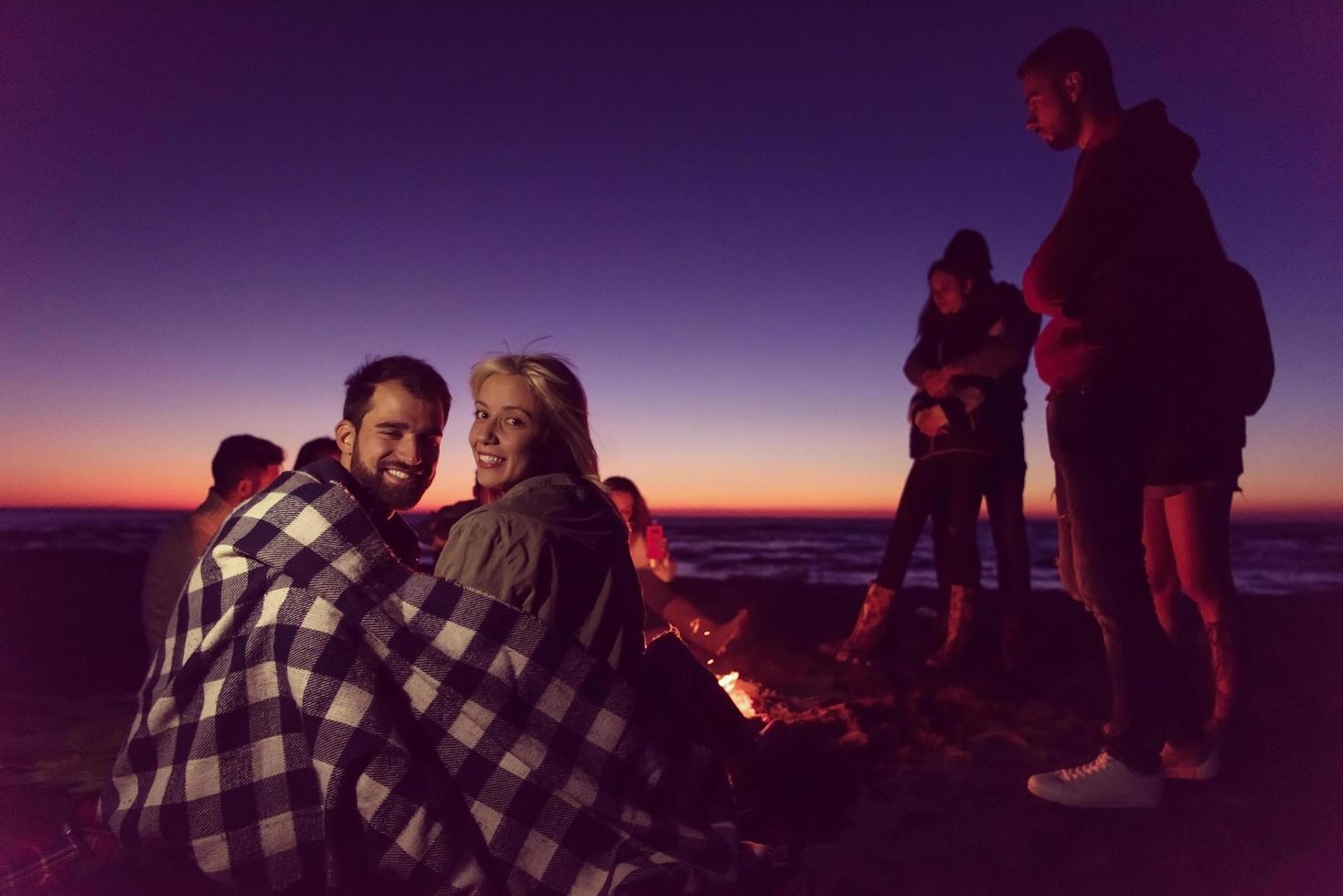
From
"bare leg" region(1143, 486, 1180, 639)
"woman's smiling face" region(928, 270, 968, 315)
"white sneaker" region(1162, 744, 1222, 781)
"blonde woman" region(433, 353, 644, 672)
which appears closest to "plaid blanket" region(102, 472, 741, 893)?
"blonde woman" region(433, 353, 644, 672)

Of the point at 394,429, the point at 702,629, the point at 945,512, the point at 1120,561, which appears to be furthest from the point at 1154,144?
the point at 702,629

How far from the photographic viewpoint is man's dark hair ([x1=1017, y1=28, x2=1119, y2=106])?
2.76 meters

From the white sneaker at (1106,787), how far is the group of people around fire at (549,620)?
0.01m

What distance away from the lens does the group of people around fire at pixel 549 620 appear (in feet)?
6.39

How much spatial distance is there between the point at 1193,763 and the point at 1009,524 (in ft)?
7.38

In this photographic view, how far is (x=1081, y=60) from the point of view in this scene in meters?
2.76

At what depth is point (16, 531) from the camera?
30.2 m

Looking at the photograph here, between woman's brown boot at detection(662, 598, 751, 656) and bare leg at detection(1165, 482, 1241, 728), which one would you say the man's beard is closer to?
woman's brown boot at detection(662, 598, 751, 656)

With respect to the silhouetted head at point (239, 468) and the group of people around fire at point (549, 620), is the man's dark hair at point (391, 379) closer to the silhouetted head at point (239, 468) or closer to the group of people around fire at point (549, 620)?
the group of people around fire at point (549, 620)

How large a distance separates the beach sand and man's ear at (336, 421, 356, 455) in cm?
143

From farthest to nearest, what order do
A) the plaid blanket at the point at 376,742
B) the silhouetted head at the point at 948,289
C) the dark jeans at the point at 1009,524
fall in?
the silhouetted head at the point at 948,289, the dark jeans at the point at 1009,524, the plaid blanket at the point at 376,742

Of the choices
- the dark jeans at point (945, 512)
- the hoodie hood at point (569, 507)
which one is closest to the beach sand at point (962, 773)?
the dark jeans at point (945, 512)

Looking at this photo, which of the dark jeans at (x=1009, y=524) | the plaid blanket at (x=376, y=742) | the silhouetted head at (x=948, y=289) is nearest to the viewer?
the plaid blanket at (x=376, y=742)

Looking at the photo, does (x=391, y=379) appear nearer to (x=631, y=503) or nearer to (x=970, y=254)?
(x=631, y=503)
